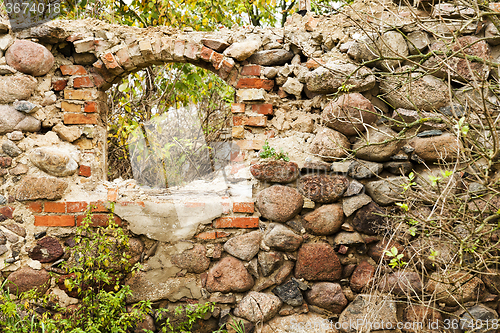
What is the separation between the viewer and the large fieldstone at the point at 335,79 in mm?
2408

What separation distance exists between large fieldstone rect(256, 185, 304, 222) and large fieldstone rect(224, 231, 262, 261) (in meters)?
0.19

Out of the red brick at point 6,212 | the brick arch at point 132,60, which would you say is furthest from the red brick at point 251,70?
the red brick at point 6,212

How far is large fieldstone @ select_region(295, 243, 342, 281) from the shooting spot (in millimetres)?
2385

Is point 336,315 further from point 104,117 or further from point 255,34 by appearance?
point 104,117

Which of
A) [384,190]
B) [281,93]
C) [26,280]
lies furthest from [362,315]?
[26,280]

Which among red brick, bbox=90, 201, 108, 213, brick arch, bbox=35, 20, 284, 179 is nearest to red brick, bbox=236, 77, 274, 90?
brick arch, bbox=35, 20, 284, 179

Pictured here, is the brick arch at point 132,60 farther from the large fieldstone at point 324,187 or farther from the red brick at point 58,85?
the large fieldstone at point 324,187

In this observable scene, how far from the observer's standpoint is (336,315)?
2391 mm

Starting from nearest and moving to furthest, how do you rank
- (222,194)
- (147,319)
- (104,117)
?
(147,319)
(222,194)
(104,117)

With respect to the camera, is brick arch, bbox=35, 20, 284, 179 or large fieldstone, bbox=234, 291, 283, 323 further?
brick arch, bbox=35, 20, 284, 179

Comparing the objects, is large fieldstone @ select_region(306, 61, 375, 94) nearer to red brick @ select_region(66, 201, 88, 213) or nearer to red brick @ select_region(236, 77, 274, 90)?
red brick @ select_region(236, 77, 274, 90)

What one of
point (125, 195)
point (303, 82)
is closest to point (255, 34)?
point (303, 82)

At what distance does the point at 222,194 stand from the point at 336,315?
3.93 feet

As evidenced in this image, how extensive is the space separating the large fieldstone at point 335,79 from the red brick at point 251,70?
386 mm
